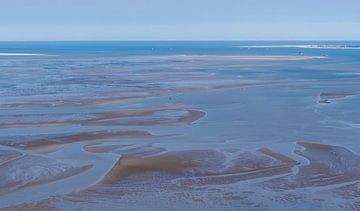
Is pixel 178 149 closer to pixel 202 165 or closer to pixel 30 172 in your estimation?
pixel 202 165

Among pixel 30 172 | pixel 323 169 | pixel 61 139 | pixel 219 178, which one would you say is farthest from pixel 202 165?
pixel 61 139

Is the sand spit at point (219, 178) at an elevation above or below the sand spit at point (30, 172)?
above

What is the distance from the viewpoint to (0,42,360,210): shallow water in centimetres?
1416

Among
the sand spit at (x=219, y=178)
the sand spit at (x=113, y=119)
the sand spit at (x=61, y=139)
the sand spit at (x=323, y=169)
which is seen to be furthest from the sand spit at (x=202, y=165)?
the sand spit at (x=113, y=119)

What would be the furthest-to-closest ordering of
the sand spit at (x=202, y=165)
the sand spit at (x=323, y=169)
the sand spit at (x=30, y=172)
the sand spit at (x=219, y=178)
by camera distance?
the sand spit at (x=202, y=165)
the sand spit at (x=323, y=169)
the sand spit at (x=30, y=172)
the sand spit at (x=219, y=178)

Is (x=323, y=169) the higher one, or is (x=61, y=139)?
(x=323, y=169)

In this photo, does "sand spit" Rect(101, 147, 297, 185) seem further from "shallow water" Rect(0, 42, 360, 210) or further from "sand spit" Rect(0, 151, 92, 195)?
"sand spit" Rect(0, 151, 92, 195)

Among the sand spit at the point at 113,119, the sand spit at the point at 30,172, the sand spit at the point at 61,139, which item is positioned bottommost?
the sand spit at the point at 30,172

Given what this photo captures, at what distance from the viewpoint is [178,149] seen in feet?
63.9

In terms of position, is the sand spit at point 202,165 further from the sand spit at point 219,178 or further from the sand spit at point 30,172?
the sand spit at point 30,172

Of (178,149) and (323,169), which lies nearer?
(323,169)

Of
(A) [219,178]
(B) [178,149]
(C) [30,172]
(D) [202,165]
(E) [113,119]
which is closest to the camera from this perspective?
(A) [219,178]

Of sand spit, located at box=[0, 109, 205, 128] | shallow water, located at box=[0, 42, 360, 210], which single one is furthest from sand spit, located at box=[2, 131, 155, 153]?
sand spit, located at box=[0, 109, 205, 128]

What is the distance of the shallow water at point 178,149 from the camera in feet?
46.4
